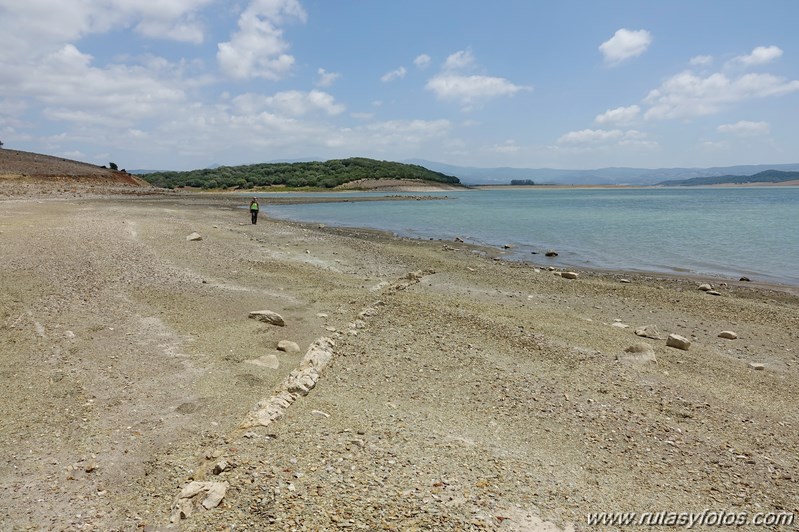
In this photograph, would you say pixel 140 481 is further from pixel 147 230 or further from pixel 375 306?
pixel 147 230

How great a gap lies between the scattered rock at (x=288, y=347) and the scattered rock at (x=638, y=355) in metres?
6.18

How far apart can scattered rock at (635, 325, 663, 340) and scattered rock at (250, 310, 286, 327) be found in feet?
27.2

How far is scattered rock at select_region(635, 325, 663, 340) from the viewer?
11.1m

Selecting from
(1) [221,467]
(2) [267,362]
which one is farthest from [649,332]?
(1) [221,467]

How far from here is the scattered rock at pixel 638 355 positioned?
905 cm

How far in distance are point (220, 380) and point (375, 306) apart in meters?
5.36

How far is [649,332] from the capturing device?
11.2 metres

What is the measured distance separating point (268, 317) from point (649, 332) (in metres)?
8.84

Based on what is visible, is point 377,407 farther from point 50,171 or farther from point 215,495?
point 50,171

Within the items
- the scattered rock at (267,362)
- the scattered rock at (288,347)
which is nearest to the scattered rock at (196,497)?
the scattered rock at (267,362)

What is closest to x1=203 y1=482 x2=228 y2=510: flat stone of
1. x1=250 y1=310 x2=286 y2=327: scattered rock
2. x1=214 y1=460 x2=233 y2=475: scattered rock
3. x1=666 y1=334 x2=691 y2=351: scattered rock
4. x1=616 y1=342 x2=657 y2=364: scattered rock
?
x1=214 y1=460 x2=233 y2=475: scattered rock

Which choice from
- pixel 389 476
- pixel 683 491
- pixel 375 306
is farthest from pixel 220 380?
pixel 683 491

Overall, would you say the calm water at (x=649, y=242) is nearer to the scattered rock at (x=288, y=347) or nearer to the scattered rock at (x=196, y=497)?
the scattered rock at (x=288, y=347)

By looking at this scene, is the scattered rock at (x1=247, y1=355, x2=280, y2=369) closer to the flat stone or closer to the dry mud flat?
the dry mud flat
